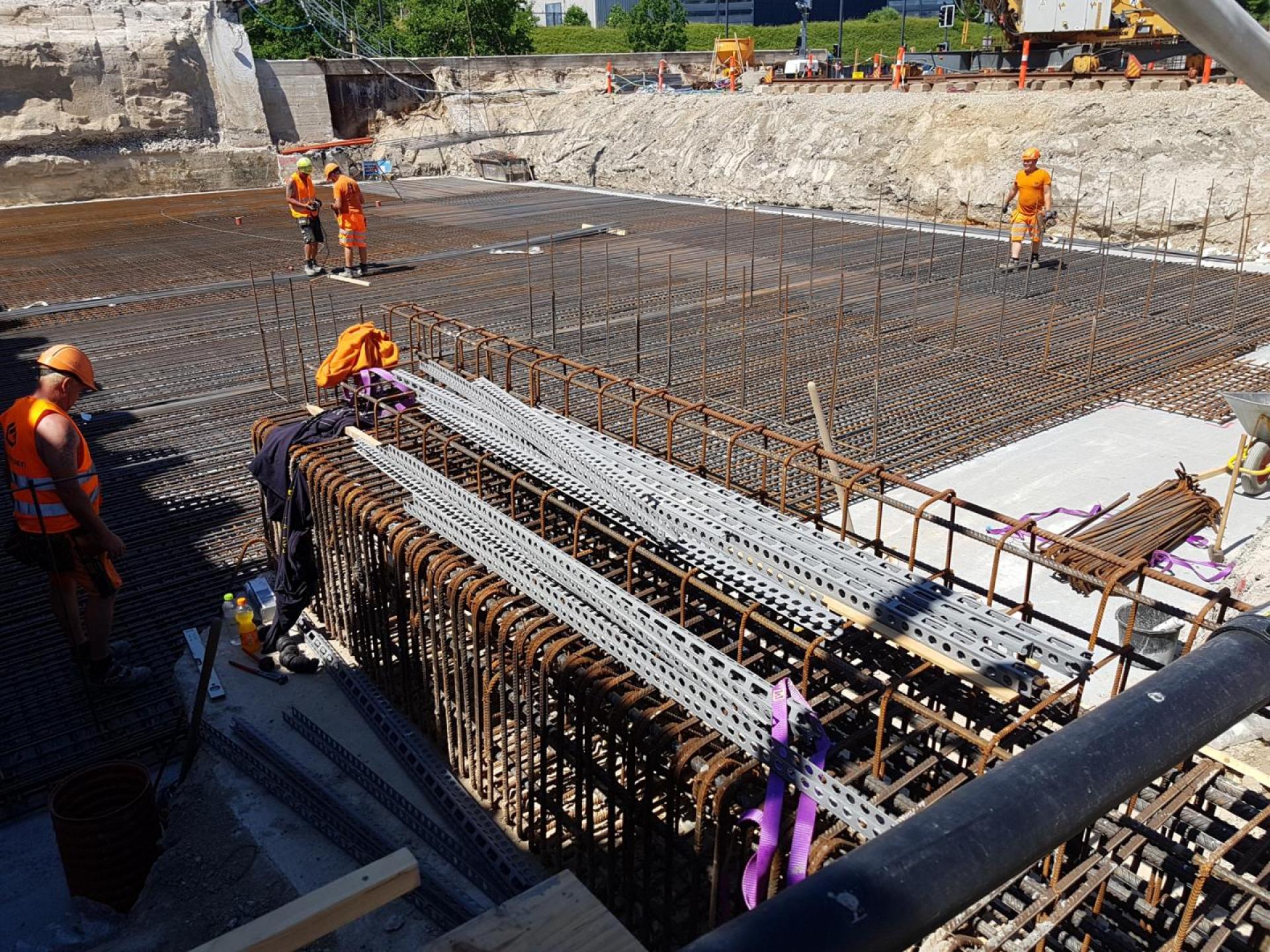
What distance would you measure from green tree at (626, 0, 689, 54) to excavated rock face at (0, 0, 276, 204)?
22454 millimetres

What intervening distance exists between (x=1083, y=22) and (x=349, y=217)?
16706 mm

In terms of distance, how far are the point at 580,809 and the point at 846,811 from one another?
1.18 metres

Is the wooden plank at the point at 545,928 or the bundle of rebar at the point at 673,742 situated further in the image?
the bundle of rebar at the point at 673,742

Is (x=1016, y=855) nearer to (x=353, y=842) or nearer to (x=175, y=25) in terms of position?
(x=353, y=842)

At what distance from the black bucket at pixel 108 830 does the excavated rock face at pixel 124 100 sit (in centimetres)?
2379

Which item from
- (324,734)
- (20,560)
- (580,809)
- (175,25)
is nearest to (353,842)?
(324,734)

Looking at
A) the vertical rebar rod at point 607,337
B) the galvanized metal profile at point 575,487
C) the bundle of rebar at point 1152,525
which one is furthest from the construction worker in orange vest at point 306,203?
the bundle of rebar at point 1152,525

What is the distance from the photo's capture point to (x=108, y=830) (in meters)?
3.36

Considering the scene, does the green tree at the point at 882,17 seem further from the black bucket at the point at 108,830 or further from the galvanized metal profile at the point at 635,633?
the black bucket at the point at 108,830

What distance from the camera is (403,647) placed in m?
4.42

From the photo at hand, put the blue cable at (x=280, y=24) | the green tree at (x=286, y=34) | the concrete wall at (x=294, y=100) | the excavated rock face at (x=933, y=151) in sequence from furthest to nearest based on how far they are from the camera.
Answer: the green tree at (x=286, y=34) < the blue cable at (x=280, y=24) < the concrete wall at (x=294, y=100) < the excavated rock face at (x=933, y=151)

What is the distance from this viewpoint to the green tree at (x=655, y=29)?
45188 mm

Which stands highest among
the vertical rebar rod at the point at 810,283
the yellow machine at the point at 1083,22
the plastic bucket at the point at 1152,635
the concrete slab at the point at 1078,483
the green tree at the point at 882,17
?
the green tree at the point at 882,17

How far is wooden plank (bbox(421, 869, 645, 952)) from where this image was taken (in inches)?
37.5
